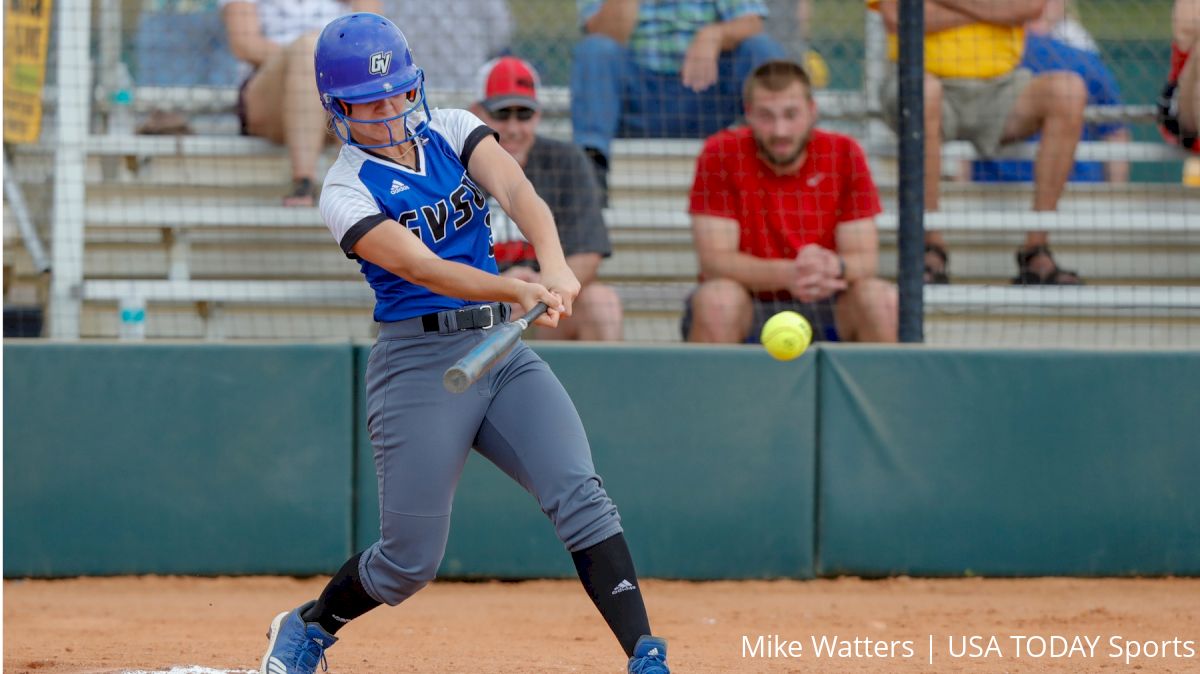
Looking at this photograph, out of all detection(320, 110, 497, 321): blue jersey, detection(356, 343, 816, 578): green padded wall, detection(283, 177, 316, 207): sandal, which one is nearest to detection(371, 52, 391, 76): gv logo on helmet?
detection(320, 110, 497, 321): blue jersey

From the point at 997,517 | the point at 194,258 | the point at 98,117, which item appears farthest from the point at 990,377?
the point at 98,117

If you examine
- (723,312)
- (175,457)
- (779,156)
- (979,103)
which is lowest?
(175,457)

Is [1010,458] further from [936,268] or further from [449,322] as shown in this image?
[449,322]

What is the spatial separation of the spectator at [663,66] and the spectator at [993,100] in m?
0.66

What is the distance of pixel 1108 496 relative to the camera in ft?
17.0

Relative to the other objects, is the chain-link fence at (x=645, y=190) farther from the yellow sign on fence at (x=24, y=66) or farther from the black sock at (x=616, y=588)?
the black sock at (x=616, y=588)

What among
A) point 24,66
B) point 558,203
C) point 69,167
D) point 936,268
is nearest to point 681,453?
point 558,203

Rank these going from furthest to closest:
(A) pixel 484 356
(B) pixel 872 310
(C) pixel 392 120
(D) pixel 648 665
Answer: (B) pixel 872 310, (C) pixel 392 120, (D) pixel 648 665, (A) pixel 484 356

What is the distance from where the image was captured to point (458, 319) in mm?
3055

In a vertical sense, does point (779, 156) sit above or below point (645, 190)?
above

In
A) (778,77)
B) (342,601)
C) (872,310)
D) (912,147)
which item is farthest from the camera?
(778,77)

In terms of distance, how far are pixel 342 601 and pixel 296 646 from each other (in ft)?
0.59

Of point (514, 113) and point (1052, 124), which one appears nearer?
point (514, 113)

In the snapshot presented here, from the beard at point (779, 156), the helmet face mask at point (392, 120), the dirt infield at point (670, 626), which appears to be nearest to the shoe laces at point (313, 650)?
the dirt infield at point (670, 626)
